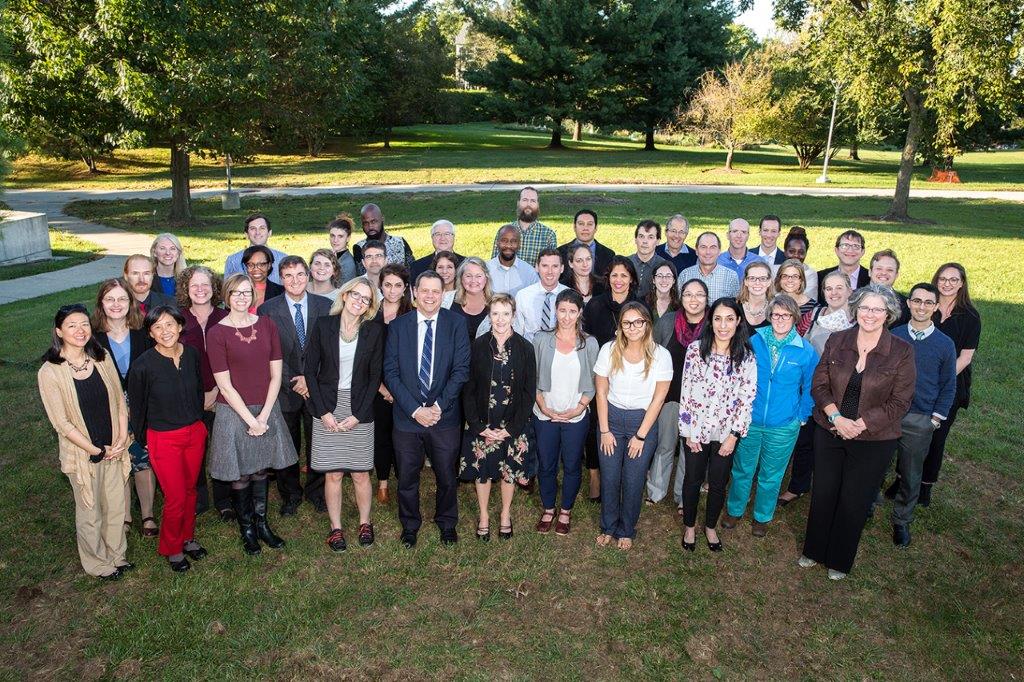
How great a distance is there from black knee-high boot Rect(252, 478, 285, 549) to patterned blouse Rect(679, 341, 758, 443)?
313 centimetres

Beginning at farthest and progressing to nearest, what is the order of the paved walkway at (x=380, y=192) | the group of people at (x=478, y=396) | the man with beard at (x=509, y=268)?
the paved walkway at (x=380, y=192) < the man with beard at (x=509, y=268) < the group of people at (x=478, y=396)

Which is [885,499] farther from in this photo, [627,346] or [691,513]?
[627,346]

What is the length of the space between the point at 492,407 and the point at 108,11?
14646 mm

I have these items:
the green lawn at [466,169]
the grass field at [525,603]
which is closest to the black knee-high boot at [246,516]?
the grass field at [525,603]

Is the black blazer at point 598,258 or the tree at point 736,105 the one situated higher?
the tree at point 736,105

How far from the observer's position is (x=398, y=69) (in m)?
44.9

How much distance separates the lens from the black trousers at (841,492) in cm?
491

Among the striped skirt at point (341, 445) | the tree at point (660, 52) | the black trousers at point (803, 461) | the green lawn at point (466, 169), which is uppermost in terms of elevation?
the tree at point (660, 52)

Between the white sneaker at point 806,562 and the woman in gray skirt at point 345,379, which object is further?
the white sneaker at point 806,562

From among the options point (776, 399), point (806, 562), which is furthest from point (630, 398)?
point (806, 562)

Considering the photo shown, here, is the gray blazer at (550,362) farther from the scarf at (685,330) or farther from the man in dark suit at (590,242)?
the man in dark suit at (590,242)

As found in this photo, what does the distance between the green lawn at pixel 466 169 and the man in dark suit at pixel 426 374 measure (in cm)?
2336

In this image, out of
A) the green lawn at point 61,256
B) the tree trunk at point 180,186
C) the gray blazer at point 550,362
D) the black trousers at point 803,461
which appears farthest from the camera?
the tree trunk at point 180,186

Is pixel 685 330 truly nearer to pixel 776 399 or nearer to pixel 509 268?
pixel 776 399
